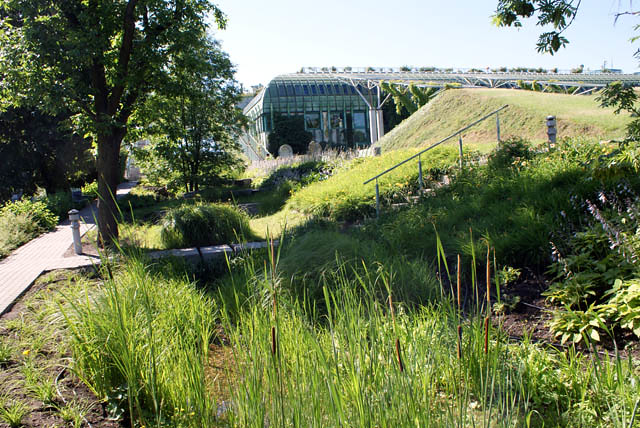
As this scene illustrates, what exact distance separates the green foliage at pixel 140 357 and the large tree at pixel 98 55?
187 inches

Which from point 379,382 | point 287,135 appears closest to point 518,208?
point 379,382

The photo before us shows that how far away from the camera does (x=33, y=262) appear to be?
326 inches

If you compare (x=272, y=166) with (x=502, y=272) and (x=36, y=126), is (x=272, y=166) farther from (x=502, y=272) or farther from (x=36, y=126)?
(x=502, y=272)

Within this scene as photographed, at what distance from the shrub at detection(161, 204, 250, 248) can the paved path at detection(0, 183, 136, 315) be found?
1426 mm

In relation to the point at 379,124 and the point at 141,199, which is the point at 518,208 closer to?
the point at 141,199

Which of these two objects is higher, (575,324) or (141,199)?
(141,199)

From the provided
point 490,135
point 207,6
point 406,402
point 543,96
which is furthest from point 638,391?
point 543,96

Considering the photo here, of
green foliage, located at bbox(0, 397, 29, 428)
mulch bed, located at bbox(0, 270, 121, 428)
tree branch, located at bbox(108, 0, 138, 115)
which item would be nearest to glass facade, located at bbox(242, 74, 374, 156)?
tree branch, located at bbox(108, 0, 138, 115)

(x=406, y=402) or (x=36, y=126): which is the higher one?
(x=36, y=126)

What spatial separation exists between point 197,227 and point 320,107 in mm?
31872

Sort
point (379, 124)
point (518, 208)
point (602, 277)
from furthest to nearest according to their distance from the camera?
point (379, 124) < point (518, 208) < point (602, 277)

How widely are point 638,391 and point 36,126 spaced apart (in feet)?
70.6

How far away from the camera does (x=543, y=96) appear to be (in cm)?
2098

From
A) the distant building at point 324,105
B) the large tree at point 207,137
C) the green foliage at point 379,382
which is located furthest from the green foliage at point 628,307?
the distant building at point 324,105
